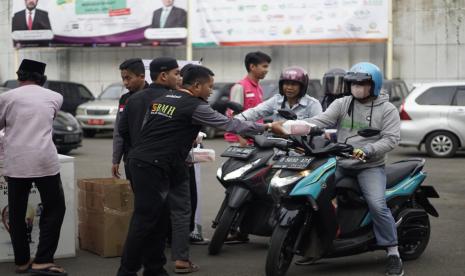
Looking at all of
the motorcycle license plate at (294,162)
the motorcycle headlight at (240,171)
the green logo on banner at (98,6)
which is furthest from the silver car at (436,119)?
the green logo on banner at (98,6)

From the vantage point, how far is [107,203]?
24.6ft

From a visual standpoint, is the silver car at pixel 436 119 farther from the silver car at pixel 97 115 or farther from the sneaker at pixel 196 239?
the sneaker at pixel 196 239

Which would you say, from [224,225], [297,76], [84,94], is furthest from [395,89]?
[224,225]

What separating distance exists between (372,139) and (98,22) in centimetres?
2472

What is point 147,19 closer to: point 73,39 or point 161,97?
point 73,39

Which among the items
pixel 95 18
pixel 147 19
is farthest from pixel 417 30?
pixel 95 18

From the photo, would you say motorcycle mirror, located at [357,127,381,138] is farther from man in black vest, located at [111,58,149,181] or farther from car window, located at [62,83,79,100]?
car window, located at [62,83,79,100]

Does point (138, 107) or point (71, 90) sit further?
point (71, 90)

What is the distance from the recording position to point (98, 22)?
100.0ft

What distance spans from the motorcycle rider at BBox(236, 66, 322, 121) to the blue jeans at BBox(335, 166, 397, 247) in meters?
1.12

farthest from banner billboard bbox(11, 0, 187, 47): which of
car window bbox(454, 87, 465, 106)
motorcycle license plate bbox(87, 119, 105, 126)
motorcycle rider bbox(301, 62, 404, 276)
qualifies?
motorcycle rider bbox(301, 62, 404, 276)

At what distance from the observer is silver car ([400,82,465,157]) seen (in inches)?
650

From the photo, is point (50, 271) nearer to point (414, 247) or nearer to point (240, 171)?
point (240, 171)

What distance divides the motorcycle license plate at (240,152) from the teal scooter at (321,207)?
873 millimetres
